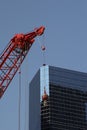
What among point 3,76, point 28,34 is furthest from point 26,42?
point 3,76

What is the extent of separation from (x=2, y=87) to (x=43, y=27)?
17.3 m

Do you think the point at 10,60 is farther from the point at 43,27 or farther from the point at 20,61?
the point at 43,27

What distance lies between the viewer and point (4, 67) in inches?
5354

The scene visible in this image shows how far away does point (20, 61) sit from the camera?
135 metres

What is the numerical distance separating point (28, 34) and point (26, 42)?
187cm

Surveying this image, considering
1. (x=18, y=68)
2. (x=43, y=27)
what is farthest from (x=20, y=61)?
(x=43, y=27)

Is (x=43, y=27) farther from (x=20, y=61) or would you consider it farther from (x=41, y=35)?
(x=20, y=61)

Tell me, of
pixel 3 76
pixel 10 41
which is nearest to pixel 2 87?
pixel 3 76

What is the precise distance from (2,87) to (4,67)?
4.77m

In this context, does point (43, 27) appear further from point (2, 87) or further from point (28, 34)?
point (2, 87)

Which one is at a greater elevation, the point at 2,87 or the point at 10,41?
the point at 10,41

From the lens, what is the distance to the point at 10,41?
437 ft

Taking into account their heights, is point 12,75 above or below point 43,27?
below

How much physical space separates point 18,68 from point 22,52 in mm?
3813
